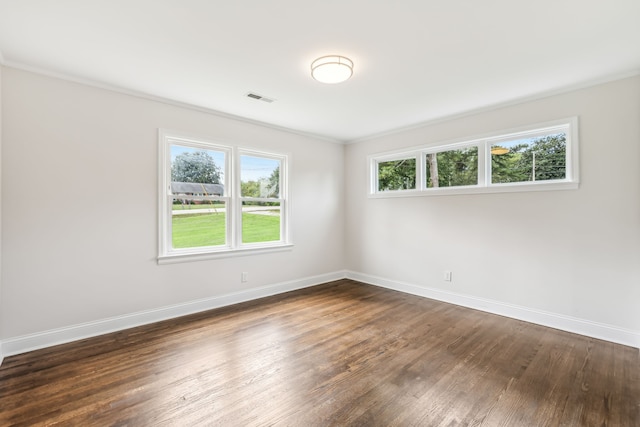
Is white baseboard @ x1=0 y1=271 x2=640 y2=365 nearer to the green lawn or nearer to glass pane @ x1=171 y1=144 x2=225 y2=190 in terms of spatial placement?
the green lawn

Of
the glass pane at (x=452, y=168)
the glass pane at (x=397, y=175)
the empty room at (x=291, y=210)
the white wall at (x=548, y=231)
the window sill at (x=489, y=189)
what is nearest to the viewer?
the empty room at (x=291, y=210)

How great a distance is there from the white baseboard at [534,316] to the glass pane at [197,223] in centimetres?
287

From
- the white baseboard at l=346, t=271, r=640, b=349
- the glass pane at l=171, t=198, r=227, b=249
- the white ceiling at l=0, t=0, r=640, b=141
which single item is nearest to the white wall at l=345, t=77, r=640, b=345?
the white baseboard at l=346, t=271, r=640, b=349

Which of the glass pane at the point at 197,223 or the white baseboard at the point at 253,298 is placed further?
the glass pane at the point at 197,223

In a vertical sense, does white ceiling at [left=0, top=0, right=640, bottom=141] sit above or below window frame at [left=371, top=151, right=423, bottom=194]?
above

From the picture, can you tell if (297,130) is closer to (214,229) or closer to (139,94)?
(214,229)

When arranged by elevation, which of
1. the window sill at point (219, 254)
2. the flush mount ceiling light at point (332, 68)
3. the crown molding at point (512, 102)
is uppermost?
the crown molding at point (512, 102)

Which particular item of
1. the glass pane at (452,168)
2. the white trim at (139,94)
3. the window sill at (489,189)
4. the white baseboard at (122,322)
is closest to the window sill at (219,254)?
the white baseboard at (122,322)

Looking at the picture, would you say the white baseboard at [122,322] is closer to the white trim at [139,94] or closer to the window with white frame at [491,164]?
the white trim at [139,94]

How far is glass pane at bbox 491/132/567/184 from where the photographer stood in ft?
10.8

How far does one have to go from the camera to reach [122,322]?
3.15 metres

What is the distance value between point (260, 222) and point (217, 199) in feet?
2.57

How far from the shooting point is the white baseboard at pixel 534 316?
2.86m

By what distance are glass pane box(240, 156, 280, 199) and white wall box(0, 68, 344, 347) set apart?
56 centimetres
